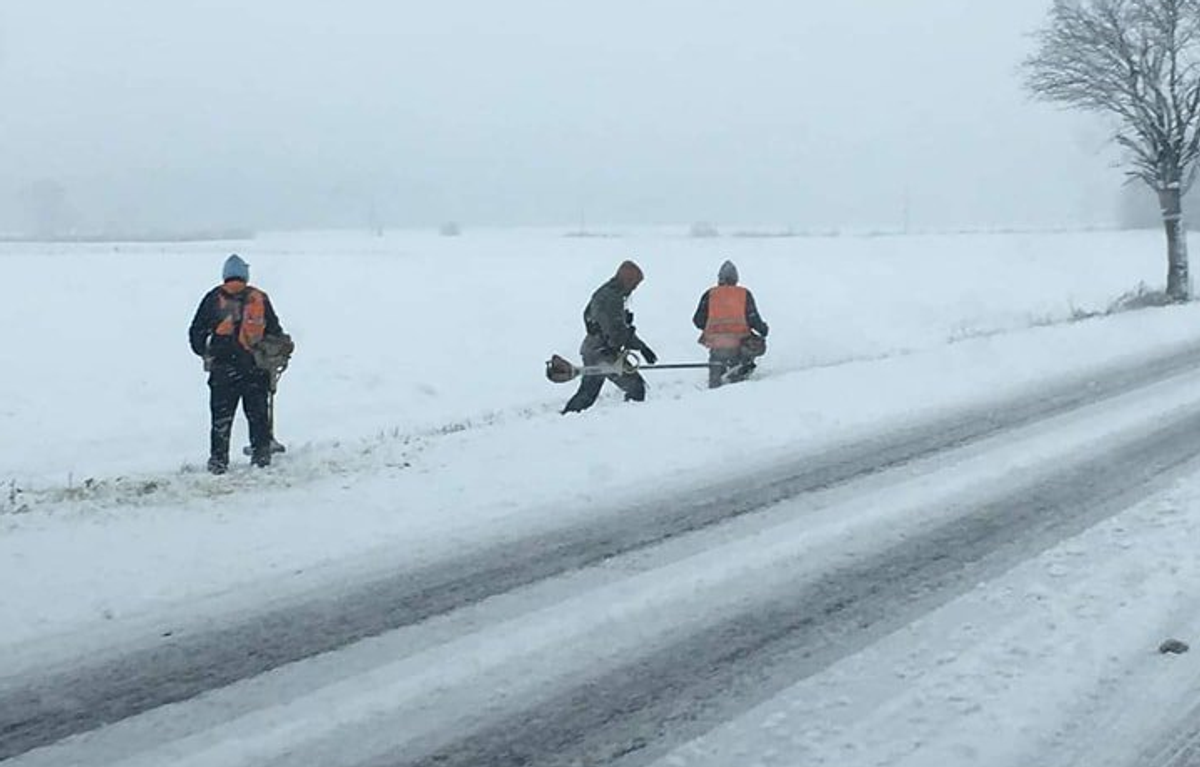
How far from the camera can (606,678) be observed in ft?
16.0

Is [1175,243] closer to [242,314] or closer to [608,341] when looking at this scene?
[608,341]

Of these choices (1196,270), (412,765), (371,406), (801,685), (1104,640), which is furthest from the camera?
(1196,270)

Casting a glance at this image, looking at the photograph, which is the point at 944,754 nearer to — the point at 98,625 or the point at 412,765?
the point at 412,765

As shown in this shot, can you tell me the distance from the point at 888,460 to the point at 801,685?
15.6ft

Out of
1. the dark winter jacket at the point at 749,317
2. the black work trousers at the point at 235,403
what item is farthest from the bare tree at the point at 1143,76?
the black work trousers at the point at 235,403

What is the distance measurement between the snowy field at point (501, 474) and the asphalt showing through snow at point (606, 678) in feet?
0.82

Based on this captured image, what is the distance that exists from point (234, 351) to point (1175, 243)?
26187mm

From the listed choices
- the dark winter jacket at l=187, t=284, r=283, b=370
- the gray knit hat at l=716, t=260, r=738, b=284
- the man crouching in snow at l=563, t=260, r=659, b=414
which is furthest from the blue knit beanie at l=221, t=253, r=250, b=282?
the gray knit hat at l=716, t=260, r=738, b=284

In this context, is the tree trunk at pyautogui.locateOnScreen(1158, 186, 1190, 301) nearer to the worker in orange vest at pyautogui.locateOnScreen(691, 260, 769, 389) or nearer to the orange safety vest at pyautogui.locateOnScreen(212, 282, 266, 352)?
the worker in orange vest at pyautogui.locateOnScreen(691, 260, 769, 389)

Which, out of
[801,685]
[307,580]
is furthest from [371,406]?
[801,685]

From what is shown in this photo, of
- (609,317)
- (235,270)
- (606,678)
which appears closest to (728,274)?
(609,317)

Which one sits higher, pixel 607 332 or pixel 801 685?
pixel 607 332

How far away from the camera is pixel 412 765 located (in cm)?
411

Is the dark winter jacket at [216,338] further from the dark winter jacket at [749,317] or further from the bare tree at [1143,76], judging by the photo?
the bare tree at [1143,76]
